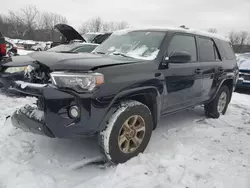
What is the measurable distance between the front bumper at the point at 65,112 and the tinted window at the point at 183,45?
153cm

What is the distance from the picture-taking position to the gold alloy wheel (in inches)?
108

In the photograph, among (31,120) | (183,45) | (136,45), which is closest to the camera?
(31,120)

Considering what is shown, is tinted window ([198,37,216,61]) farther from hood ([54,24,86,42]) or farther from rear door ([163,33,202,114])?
hood ([54,24,86,42])

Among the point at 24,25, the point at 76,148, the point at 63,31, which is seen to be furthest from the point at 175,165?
the point at 24,25

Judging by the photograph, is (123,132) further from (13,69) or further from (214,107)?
(214,107)

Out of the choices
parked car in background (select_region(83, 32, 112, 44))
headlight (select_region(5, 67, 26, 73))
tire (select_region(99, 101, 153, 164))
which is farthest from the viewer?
parked car in background (select_region(83, 32, 112, 44))

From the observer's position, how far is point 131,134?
2834 mm

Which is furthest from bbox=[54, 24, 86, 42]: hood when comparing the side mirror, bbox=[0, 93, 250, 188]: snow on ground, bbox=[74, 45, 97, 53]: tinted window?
the side mirror

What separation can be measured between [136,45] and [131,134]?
1.40m

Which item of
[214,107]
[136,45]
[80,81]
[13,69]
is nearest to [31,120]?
[80,81]

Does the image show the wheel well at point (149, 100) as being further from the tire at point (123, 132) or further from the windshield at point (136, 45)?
the windshield at point (136, 45)

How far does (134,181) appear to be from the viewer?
2.42 metres

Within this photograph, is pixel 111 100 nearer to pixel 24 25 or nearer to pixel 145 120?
pixel 145 120

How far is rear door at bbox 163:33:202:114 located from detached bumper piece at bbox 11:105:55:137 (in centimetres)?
168
